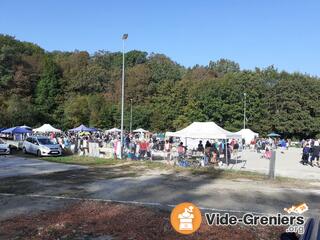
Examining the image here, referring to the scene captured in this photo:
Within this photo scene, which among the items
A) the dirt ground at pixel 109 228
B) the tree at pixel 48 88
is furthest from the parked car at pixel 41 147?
the tree at pixel 48 88

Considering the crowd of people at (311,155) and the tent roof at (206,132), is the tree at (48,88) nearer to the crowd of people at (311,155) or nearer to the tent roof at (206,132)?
the tent roof at (206,132)

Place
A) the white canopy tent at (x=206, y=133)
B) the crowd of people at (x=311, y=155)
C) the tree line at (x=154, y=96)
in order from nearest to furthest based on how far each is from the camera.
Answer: the white canopy tent at (x=206, y=133), the crowd of people at (x=311, y=155), the tree line at (x=154, y=96)

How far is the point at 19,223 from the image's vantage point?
9.70 meters

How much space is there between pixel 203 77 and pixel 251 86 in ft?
58.4

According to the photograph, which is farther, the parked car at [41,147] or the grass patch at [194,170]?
the parked car at [41,147]

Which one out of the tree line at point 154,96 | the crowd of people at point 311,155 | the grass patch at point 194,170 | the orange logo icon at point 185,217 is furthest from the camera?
the tree line at point 154,96

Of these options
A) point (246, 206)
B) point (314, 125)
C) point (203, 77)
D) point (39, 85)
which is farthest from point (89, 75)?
point (246, 206)

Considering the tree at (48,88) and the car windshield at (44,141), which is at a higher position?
the tree at (48,88)

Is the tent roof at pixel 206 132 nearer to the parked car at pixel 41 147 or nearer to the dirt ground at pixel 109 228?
the parked car at pixel 41 147

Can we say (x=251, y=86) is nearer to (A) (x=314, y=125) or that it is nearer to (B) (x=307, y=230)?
(A) (x=314, y=125)

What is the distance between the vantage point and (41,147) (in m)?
32.7

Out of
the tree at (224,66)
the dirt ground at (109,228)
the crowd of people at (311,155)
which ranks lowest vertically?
the dirt ground at (109,228)

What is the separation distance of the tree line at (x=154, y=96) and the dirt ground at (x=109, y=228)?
70776 mm

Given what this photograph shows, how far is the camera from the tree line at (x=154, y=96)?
8219 cm
